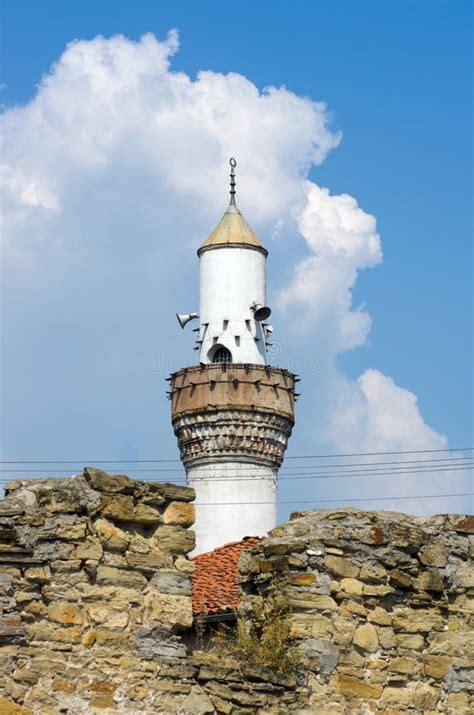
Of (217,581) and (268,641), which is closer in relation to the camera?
(268,641)

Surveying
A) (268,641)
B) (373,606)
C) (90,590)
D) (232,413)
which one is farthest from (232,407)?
(90,590)

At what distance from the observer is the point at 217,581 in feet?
64.0

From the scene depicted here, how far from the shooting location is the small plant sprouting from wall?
8.98 metres

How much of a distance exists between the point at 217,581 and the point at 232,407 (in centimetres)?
1438

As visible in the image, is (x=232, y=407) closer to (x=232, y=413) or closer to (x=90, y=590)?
(x=232, y=413)

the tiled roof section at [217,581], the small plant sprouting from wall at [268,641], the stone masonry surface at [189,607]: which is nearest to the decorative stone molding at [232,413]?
the tiled roof section at [217,581]

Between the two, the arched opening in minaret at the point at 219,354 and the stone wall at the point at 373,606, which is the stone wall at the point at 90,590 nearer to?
the stone wall at the point at 373,606

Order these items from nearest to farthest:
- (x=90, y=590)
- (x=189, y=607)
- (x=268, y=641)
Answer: (x=90, y=590), (x=189, y=607), (x=268, y=641)

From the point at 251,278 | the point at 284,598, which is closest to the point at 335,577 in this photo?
the point at 284,598

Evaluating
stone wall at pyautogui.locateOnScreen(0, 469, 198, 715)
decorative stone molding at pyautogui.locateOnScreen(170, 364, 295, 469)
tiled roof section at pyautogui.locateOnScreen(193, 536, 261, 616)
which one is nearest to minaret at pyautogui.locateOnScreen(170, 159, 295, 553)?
decorative stone molding at pyautogui.locateOnScreen(170, 364, 295, 469)

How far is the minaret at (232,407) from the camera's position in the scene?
33.6m

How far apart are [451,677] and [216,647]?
1707mm

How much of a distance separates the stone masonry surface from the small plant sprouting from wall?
68mm

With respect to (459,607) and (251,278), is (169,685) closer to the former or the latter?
(459,607)
